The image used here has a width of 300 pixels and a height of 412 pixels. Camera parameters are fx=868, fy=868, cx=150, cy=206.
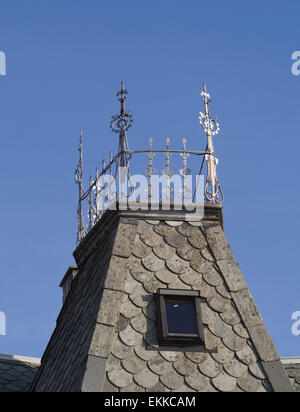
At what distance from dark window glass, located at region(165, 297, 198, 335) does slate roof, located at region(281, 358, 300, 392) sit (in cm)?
353

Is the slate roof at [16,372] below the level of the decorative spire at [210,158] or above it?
below

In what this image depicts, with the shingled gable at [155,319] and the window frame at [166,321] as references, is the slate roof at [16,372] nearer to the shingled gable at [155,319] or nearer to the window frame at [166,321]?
the shingled gable at [155,319]

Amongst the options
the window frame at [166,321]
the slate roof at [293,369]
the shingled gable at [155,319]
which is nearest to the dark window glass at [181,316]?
the window frame at [166,321]

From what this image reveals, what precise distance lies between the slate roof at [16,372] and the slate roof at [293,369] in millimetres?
5146

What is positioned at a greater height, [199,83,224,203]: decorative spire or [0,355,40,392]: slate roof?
[199,83,224,203]: decorative spire

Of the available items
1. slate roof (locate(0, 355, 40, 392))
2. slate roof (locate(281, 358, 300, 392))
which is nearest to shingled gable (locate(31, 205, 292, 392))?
slate roof (locate(0, 355, 40, 392))

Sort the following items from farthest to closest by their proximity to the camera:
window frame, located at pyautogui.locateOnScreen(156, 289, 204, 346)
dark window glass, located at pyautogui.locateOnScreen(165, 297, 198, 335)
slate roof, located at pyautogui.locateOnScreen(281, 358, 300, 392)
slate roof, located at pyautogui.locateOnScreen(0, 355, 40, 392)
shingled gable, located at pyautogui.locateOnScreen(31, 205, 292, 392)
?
slate roof, located at pyautogui.locateOnScreen(0, 355, 40, 392)
slate roof, located at pyautogui.locateOnScreen(281, 358, 300, 392)
dark window glass, located at pyautogui.locateOnScreen(165, 297, 198, 335)
window frame, located at pyautogui.locateOnScreen(156, 289, 204, 346)
shingled gable, located at pyautogui.locateOnScreen(31, 205, 292, 392)

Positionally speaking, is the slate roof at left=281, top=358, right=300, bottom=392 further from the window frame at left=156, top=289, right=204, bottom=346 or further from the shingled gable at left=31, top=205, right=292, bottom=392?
the window frame at left=156, top=289, right=204, bottom=346

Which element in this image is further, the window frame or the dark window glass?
the dark window glass

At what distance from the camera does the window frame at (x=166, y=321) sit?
1262 centimetres

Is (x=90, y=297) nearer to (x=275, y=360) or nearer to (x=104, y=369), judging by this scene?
(x=104, y=369)

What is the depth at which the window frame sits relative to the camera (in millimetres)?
12617

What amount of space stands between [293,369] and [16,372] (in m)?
5.83

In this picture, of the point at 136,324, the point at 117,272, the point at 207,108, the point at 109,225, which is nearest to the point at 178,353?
the point at 136,324
